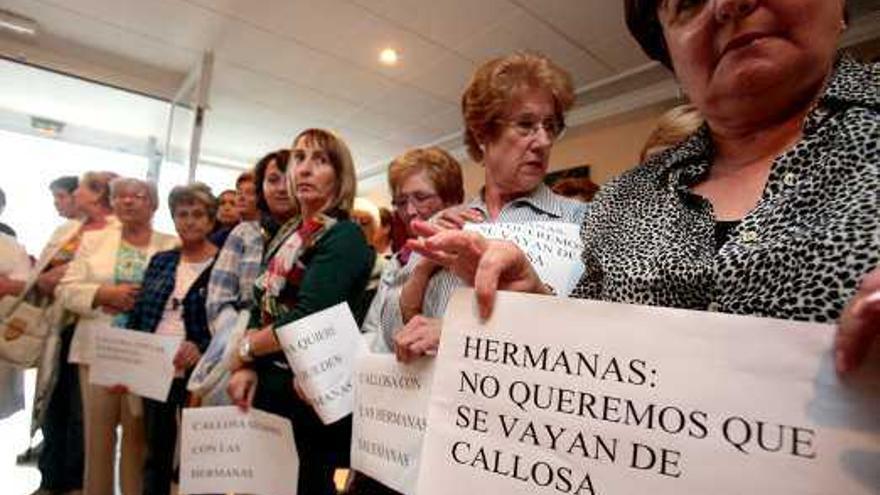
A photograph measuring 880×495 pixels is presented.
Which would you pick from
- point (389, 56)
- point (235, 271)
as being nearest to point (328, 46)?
point (389, 56)

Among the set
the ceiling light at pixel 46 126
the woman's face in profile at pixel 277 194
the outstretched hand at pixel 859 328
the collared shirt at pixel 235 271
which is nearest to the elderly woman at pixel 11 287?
the collared shirt at pixel 235 271

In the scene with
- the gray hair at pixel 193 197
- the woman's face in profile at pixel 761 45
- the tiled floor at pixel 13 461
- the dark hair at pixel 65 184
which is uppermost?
the dark hair at pixel 65 184

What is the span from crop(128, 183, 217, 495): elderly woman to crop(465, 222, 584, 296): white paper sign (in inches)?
54.3

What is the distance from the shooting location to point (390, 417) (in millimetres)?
831

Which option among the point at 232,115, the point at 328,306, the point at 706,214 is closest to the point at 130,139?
the point at 232,115

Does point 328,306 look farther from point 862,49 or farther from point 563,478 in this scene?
point 862,49

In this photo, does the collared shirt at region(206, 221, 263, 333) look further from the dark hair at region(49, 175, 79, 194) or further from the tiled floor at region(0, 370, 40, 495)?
the dark hair at region(49, 175, 79, 194)

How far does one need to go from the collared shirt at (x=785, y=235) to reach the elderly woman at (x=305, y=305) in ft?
2.69

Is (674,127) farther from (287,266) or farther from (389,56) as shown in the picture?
(389,56)

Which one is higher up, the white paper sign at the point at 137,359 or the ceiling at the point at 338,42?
the ceiling at the point at 338,42

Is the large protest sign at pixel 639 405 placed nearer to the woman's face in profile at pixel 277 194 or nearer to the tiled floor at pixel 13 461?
the woman's face in profile at pixel 277 194

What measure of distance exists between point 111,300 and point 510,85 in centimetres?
191

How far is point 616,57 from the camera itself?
330cm

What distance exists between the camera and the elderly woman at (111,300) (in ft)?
6.73
